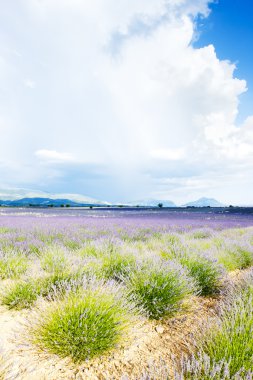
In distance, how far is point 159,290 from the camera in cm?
357

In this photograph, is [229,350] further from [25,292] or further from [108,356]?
[25,292]

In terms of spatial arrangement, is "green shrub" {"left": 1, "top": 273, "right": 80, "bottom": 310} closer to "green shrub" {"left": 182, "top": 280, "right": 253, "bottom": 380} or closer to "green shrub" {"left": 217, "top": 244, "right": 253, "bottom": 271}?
"green shrub" {"left": 182, "top": 280, "right": 253, "bottom": 380}

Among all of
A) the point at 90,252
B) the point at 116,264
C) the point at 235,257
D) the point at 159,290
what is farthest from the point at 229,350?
the point at 235,257

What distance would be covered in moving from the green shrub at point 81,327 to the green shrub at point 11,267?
2.16 metres

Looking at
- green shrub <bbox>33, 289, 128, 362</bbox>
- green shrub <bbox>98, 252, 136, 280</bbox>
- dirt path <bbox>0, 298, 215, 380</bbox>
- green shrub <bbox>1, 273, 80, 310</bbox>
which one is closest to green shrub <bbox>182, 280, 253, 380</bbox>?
dirt path <bbox>0, 298, 215, 380</bbox>

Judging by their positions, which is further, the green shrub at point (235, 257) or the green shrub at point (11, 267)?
the green shrub at point (235, 257)

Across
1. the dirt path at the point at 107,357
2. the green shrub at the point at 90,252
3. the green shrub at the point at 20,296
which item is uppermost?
the green shrub at the point at 90,252

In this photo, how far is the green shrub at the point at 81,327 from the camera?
241 centimetres

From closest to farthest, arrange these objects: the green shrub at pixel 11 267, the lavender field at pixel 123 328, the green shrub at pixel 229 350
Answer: the green shrub at pixel 229 350 < the lavender field at pixel 123 328 < the green shrub at pixel 11 267

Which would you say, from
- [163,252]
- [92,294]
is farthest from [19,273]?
[163,252]

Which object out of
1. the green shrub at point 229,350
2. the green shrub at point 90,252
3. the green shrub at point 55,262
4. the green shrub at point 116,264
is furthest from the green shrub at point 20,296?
the green shrub at point 229,350

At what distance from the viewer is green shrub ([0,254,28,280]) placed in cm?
456

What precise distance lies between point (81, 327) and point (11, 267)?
2925 millimetres

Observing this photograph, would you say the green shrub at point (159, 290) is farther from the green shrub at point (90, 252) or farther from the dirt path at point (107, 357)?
the green shrub at point (90, 252)
